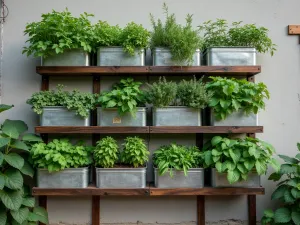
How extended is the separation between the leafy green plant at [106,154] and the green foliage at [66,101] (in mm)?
346

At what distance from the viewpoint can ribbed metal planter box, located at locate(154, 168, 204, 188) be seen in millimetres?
2748

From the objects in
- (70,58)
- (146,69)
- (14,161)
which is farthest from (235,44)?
(14,161)

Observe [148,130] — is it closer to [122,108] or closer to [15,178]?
[122,108]

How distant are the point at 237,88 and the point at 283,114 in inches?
32.3

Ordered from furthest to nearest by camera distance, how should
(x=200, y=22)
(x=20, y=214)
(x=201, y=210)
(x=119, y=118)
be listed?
(x=200, y=22) → (x=201, y=210) → (x=119, y=118) → (x=20, y=214)

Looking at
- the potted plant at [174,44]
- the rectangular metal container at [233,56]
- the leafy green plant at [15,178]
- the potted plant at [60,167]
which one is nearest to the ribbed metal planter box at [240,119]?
the rectangular metal container at [233,56]

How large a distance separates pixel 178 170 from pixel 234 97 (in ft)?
2.91

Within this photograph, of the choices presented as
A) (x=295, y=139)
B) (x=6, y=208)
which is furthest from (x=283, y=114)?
(x=6, y=208)

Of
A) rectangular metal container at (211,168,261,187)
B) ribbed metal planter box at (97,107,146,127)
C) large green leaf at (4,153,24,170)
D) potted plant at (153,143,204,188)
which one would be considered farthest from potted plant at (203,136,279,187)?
large green leaf at (4,153,24,170)

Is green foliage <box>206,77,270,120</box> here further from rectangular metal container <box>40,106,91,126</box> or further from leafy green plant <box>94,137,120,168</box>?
rectangular metal container <box>40,106,91,126</box>

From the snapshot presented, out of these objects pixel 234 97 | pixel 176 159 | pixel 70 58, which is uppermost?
pixel 70 58

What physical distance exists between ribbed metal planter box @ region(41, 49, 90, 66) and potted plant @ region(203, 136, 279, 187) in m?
1.55

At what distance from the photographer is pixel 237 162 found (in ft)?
8.76

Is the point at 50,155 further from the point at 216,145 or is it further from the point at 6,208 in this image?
the point at 216,145
